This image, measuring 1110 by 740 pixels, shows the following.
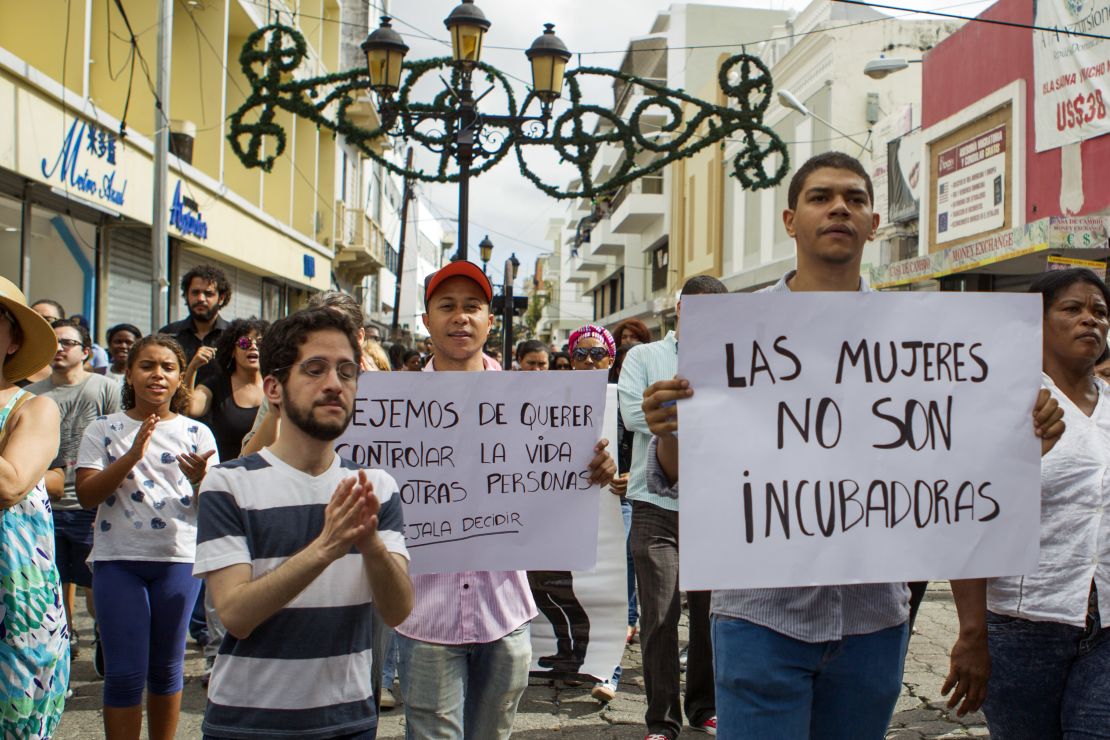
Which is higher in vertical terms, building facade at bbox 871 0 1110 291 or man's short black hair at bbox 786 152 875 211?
building facade at bbox 871 0 1110 291

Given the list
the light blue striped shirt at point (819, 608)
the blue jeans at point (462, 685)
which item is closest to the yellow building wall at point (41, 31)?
the blue jeans at point (462, 685)

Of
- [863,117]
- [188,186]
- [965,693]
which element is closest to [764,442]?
[965,693]

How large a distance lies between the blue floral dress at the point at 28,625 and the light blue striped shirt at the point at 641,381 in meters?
2.54

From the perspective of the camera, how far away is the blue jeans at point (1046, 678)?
275 centimetres

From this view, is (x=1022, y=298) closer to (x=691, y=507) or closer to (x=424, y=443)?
(x=691, y=507)

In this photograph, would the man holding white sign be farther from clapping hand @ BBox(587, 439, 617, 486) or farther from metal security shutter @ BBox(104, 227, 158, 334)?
metal security shutter @ BBox(104, 227, 158, 334)

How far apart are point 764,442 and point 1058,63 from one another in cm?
1205

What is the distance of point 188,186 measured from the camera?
15.6 metres

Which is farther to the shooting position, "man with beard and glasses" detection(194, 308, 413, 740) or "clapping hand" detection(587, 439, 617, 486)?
"clapping hand" detection(587, 439, 617, 486)

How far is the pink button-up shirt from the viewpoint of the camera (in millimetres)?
2992

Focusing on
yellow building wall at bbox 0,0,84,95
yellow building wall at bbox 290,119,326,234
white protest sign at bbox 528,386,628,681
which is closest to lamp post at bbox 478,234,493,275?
yellow building wall at bbox 290,119,326,234

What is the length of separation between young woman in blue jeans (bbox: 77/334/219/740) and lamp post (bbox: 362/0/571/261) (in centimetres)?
492

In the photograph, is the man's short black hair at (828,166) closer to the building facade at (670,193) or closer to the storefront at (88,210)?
the storefront at (88,210)

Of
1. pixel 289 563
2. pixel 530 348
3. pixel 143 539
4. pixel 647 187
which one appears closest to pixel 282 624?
pixel 289 563
